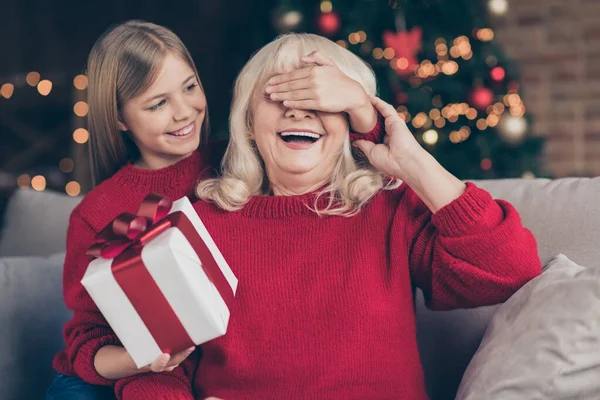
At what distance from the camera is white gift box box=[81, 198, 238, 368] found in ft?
3.65

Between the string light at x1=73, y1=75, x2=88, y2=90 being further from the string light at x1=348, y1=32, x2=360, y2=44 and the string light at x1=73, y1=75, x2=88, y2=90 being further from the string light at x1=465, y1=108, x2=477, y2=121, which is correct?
the string light at x1=465, y1=108, x2=477, y2=121

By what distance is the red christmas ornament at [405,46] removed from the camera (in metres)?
2.76

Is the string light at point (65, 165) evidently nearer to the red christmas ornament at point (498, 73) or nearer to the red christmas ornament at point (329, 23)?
the red christmas ornament at point (329, 23)

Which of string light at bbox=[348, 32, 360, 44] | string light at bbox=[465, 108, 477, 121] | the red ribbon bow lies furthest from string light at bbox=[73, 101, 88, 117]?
the red ribbon bow

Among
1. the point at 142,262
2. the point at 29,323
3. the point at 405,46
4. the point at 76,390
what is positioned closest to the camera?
the point at 142,262

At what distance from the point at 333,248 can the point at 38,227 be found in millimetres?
1106

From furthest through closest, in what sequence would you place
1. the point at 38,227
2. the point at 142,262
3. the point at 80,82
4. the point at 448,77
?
the point at 80,82 → the point at 448,77 → the point at 38,227 → the point at 142,262

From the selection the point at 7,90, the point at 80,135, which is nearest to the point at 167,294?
the point at 80,135

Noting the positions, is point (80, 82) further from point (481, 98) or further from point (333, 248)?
point (333, 248)

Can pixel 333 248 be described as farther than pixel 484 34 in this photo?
No

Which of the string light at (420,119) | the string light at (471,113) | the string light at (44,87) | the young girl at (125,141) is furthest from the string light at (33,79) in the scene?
the young girl at (125,141)

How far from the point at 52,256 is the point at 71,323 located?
1.56ft

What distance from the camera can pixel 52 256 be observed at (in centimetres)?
194

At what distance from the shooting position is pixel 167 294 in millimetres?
1130
